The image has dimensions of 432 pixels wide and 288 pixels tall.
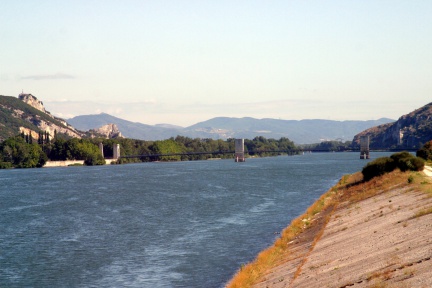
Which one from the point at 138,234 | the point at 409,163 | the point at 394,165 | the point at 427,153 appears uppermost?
the point at 427,153

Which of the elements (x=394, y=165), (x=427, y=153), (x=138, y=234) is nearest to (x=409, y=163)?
(x=394, y=165)

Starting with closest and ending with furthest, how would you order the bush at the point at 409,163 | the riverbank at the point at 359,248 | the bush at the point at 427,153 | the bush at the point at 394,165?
the riverbank at the point at 359,248 < the bush at the point at 409,163 < the bush at the point at 394,165 < the bush at the point at 427,153

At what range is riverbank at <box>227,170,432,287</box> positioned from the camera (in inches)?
1054

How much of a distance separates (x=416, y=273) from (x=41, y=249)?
34.0 metres

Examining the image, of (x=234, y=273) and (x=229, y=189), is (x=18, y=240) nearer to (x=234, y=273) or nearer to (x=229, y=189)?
(x=234, y=273)

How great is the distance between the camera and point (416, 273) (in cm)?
2439

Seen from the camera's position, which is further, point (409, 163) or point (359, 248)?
point (409, 163)

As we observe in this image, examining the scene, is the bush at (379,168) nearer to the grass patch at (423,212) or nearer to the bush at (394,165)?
the bush at (394,165)

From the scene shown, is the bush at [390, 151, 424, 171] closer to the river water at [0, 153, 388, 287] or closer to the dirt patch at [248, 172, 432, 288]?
the river water at [0, 153, 388, 287]

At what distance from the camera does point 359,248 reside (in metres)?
34.7

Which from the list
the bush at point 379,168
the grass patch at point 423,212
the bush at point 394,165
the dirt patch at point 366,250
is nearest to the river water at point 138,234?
the dirt patch at point 366,250

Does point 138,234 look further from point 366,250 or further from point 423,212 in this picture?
point 366,250

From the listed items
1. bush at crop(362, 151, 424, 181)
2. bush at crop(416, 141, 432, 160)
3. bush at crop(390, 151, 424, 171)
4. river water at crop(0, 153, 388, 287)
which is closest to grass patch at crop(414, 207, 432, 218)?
river water at crop(0, 153, 388, 287)

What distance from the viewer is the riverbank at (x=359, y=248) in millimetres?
26781
